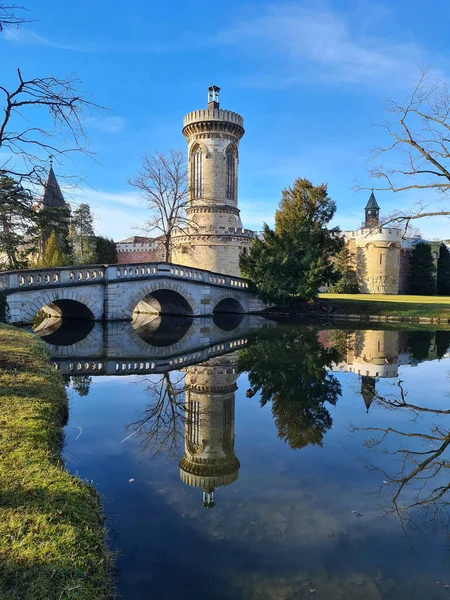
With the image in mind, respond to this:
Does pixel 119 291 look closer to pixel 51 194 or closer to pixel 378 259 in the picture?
pixel 51 194

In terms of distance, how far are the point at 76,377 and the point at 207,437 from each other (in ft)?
14.4

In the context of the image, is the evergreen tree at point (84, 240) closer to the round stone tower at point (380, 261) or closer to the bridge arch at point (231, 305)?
the bridge arch at point (231, 305)

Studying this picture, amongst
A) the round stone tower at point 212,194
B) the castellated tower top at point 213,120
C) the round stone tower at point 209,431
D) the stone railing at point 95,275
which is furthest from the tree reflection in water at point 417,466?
the castellated tower top at point 213,120

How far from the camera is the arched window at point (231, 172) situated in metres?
31.7

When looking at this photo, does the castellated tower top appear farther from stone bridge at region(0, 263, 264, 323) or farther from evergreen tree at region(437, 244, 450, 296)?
evergreen tree at region(437, 244, 450, 296)

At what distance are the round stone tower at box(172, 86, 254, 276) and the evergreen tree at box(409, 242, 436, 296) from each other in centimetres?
1938

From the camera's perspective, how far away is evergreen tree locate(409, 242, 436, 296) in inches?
1601

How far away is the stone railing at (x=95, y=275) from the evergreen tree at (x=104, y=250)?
1948 cm

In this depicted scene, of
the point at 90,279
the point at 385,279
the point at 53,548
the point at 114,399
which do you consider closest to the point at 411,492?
the point at 53,548

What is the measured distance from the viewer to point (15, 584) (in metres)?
2.14

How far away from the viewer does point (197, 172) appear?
31750 mm

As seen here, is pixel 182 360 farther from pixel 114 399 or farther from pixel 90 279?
pixel 90 279

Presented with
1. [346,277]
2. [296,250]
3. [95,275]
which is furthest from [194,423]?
[346,277]

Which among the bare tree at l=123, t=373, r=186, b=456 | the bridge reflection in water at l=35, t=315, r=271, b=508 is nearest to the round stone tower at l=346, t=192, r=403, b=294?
the bridge reflection in water at l=35, t=315, r=271, b=508
